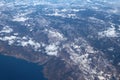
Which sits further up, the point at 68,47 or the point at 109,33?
the point at 68,47

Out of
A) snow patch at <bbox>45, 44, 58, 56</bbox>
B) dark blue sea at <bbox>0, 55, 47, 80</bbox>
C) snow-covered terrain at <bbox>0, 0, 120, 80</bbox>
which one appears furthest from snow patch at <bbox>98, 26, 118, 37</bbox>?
dark blue sea at <bbox>0, 55, 47, 80</bbox>

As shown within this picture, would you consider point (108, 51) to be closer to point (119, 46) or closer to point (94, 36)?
point (119, 46)

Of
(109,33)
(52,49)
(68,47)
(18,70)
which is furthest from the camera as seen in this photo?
(109,33)

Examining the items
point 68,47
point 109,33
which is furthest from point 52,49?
point 109,33

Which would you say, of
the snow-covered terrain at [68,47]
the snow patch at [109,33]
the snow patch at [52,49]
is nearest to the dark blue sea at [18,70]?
the snow-covered terrain at [68,47]

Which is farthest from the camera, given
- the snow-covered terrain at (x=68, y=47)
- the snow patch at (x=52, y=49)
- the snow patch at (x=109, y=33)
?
the snow patch at (x=109, y=33)

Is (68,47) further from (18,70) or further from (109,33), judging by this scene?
(109,33)

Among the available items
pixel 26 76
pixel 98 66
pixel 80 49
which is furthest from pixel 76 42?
pixel 26 76

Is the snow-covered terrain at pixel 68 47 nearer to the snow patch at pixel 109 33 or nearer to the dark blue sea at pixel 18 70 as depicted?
the snow patch at pixel 109 33

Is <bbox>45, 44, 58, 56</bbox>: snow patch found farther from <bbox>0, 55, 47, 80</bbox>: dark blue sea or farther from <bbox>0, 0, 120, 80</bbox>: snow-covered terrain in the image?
<bbox>0, 55, 47, 80</bbox>: dark blue sea
